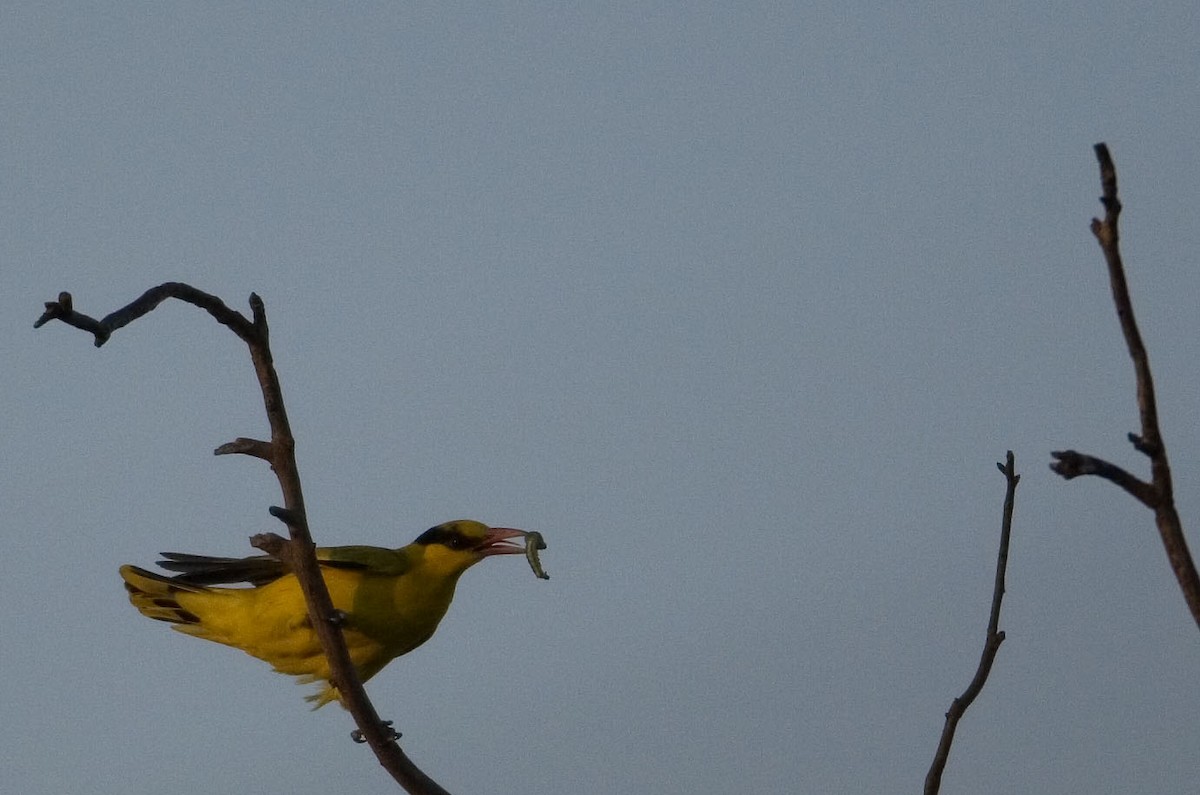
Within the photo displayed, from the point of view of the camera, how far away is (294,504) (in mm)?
3512

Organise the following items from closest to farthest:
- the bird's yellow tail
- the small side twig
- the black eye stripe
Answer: the small side twig → the bird's yellow tail → the black eye stripe

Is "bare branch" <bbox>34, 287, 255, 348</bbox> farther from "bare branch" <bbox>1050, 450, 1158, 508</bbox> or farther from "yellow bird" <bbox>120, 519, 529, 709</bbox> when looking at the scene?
"yellow bird" <bbox>120, 519, 529, 709</bbox>

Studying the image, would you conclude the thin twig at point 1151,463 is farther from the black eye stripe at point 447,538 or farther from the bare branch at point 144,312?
the black eye stripe at point 447,538

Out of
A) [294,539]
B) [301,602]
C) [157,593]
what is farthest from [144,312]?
[157,593]

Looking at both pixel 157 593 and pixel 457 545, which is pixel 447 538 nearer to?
pixel 457 545

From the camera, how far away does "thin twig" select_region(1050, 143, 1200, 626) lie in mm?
1586

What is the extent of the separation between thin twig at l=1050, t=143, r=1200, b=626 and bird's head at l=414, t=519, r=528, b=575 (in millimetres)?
5860

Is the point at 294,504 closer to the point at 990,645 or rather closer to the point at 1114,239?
the point at 990,645

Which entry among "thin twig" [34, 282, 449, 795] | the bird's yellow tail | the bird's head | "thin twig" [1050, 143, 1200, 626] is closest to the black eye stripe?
the bird's head

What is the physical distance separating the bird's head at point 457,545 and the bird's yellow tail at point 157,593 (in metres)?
1.13

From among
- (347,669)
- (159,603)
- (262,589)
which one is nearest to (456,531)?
(262,589)

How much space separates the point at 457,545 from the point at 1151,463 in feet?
19.7

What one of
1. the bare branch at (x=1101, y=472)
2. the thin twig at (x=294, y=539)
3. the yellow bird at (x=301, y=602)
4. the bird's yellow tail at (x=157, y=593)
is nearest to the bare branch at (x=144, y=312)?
the thin twig at (x=294, y=539)

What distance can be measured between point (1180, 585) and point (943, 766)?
163cm
